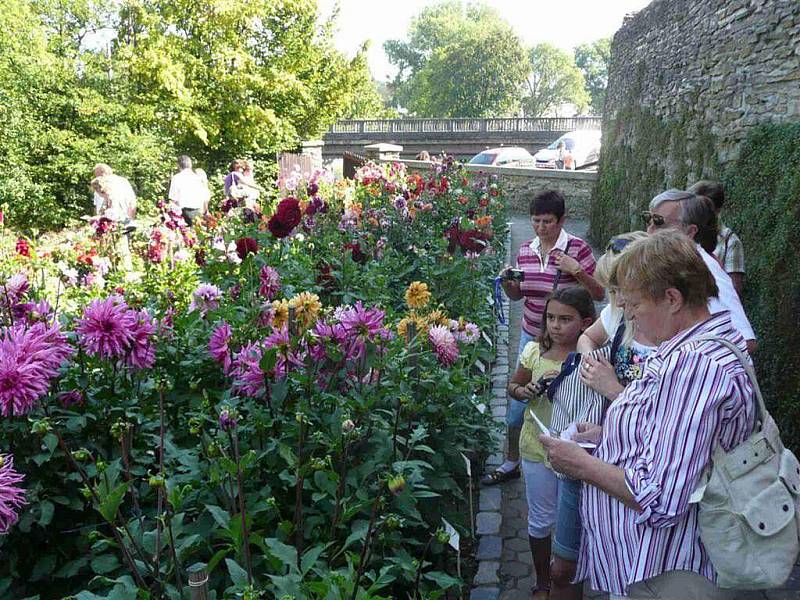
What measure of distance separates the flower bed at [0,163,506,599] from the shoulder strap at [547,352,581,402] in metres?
0.38

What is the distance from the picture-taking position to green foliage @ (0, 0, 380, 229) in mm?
17156

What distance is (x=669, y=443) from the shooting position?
65.5 inches

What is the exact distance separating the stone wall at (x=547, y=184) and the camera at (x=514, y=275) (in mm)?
13491

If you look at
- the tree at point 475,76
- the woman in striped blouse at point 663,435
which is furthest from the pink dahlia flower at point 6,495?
the tree at point 475,76

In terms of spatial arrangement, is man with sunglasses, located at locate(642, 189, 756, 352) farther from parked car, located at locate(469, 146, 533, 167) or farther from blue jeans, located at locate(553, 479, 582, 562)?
parked car, located at locate(469, 146, 533, 167)

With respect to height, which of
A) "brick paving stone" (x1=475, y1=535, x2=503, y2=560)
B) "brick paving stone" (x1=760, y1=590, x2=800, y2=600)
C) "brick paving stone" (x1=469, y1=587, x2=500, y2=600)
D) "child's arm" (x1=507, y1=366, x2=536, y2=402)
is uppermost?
"child's arm" (x1=507, y1=366, x2=536, y2=402)

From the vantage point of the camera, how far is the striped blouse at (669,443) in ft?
5.39

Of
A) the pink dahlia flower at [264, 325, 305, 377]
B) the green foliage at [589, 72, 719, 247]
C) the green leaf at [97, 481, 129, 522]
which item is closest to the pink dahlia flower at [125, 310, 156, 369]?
the pink dahlia flower at [264, 325, 305, 377]

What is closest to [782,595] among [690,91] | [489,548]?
[489,548]

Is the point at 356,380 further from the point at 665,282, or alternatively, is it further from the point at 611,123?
the point at 611,123

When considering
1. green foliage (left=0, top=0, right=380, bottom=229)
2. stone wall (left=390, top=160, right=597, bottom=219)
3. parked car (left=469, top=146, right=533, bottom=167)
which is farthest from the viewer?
parked car (left=469, top=146, right=533, bottom=167)

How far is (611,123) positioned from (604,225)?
112 inches

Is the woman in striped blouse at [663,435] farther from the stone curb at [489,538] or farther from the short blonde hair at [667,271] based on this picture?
the stone curb at [489,538]

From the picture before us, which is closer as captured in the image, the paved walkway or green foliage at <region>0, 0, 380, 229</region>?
the paved walkway
